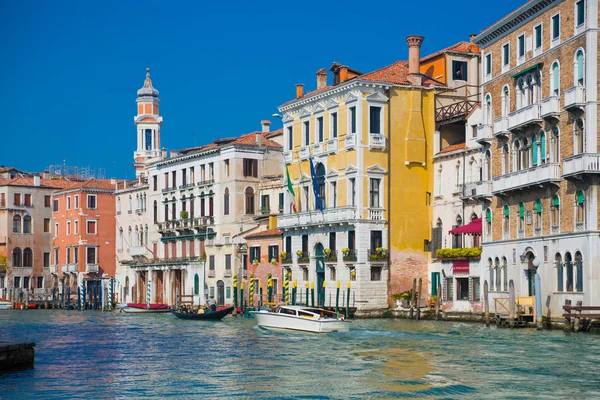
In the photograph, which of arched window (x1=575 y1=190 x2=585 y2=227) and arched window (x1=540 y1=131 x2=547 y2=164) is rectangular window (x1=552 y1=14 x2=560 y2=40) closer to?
arched window (x1=540 y1=131 x2=547 y2=164)

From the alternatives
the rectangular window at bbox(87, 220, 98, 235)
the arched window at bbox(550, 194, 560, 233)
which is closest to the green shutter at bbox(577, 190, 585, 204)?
the arched window at bbox(550, 194, 560, 233)

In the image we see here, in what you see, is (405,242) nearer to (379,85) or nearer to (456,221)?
(456,221)

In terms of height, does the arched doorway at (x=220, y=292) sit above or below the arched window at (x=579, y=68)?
below

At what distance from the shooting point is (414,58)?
52.6m

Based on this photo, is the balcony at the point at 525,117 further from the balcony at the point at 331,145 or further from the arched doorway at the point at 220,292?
the arched doorway at the point at 220,292

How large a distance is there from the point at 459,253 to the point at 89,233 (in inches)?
1667

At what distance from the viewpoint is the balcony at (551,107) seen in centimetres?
3750

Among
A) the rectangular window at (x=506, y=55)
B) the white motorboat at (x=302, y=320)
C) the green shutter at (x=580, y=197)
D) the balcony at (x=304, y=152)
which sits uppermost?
the rectangular window at (x=506, y=55)

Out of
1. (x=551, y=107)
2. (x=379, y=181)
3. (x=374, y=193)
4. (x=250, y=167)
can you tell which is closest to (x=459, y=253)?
(x=374, y=193)

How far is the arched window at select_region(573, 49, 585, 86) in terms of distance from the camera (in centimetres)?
3591

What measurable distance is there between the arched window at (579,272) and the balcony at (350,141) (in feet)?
54.7

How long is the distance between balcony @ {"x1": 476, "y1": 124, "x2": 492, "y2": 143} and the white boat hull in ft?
32.6

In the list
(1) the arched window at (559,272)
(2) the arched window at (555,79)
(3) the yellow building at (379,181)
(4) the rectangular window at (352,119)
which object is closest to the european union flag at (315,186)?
(3) the yellow building at (379,181)

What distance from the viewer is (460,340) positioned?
3428 centimetres
